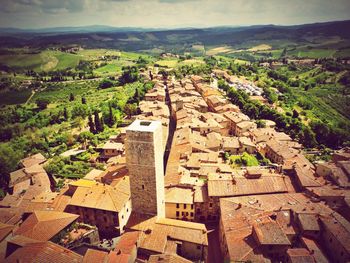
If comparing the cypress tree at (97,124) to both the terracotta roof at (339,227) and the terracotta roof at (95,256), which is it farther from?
the terracotta roof at (339,227)

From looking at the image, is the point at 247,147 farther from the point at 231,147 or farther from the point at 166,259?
the point at 166,259

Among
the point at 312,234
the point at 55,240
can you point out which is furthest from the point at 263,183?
the point at 55,240

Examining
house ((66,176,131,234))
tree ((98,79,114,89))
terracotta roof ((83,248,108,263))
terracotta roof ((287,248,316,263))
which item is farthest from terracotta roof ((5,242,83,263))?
tree ((98,79,114,89))

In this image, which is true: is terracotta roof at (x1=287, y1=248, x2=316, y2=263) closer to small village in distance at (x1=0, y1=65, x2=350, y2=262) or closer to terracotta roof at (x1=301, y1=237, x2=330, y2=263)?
small village in distance at (x1=0, y1=65, x2=350, y2=262)

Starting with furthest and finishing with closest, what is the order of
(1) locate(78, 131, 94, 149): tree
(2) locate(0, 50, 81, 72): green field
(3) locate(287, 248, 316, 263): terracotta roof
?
1. (2) locate(0, 50, 81, 72): green field
2. (1) locate(78, 131, 94, 149): tree
3. (3) locate(287, 248, 316, 263): terracotta roof

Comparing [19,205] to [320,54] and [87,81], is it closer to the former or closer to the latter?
[87,81]

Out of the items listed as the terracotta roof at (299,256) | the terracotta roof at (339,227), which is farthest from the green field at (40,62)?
the terracotta roof at (339,227)
